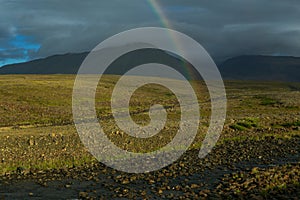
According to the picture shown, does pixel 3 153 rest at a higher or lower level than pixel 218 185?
higher

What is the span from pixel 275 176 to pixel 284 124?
32082 mm

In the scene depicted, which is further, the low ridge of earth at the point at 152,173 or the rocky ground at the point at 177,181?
the low ridge of earth at the point at 152,173

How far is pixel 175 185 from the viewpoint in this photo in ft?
73.7

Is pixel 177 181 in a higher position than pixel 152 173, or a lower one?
lower

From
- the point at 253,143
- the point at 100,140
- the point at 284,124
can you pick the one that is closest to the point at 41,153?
the point at 100,140

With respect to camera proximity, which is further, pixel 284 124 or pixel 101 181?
pixel 284 124

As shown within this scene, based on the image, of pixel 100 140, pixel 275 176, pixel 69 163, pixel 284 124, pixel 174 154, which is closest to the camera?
pixel 275 176

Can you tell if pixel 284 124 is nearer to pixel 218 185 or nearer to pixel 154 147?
pixel 154 147

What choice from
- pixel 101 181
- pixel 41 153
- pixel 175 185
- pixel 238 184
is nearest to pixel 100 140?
pixel 41 153

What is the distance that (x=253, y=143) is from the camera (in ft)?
131

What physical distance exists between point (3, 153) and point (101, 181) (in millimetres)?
8811

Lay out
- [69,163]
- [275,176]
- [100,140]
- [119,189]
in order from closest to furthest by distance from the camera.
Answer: [119,189] → [275,176] → [69,163] → [100,140]

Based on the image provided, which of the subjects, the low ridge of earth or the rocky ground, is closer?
the rocky ground

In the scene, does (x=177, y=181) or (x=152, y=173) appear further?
(x=152, y=173)
